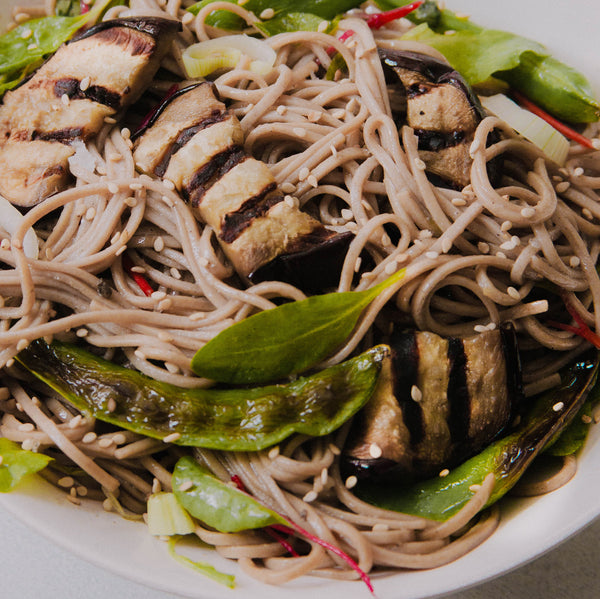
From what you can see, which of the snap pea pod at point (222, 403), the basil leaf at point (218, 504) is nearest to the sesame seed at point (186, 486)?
the basil leaf at point (218, 504)

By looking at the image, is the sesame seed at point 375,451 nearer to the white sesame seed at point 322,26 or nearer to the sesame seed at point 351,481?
the sesame seed at point 351,481

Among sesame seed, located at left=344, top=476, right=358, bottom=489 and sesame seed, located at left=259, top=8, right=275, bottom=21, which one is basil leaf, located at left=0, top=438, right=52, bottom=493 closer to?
sesame seed, located at left=344, top=476, right=358, bottom=489

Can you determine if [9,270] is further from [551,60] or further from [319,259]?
[551,60]

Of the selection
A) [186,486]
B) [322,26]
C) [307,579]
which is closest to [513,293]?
[307,579]

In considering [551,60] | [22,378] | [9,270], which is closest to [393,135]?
[551,60]

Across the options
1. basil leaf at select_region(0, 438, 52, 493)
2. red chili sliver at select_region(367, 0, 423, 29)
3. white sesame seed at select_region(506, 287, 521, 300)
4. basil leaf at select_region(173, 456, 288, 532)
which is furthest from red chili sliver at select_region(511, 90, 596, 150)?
basil leaf at select_region(0, 438, 52, 493)

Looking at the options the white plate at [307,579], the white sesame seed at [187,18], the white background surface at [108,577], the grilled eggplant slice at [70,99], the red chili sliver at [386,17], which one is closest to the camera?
the white plate at [307,579]

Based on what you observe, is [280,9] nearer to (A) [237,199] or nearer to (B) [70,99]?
(B) [70,99]
